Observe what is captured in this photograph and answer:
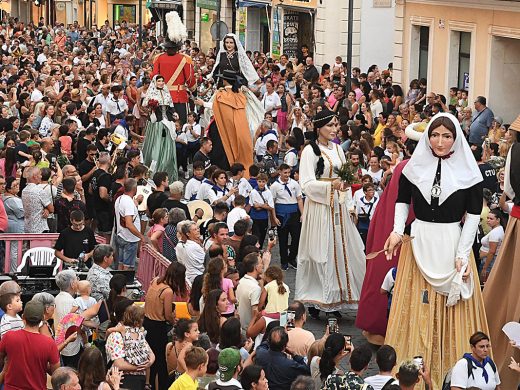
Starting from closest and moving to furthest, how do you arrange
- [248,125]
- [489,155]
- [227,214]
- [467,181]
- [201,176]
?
[467,181]
[227,214]
[201,176]
[489,155]
[248,125]

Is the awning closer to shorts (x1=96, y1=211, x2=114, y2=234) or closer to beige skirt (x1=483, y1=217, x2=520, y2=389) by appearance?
shorts (x1=96, y1=211, x2=114, y2=234)

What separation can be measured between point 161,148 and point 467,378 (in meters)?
11.8

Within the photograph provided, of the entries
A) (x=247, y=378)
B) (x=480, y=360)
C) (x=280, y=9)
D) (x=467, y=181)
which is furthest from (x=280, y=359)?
(x=280, y=9)

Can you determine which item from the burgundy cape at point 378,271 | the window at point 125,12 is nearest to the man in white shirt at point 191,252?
the burgundy cape at point 378,271

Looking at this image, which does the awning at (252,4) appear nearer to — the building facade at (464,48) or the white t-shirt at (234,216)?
the building facade at (464,48)

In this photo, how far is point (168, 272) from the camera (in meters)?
12.0

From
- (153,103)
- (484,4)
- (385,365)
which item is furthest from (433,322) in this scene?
(484,4)

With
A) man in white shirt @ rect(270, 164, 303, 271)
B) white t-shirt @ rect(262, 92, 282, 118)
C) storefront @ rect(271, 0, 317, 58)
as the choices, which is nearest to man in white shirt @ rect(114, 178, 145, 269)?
man in white shirt @ rect(270, 164, 303, 271)

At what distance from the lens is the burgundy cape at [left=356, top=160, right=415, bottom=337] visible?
12969 mm

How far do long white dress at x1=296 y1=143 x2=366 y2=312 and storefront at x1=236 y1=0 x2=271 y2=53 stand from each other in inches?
1164

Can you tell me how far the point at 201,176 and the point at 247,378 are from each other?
7943 mm

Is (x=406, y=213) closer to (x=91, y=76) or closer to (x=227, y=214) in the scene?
(x=227, y=214)

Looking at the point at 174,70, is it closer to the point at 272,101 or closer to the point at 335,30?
the point at 272,101

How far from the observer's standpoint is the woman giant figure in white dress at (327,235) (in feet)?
45.8
